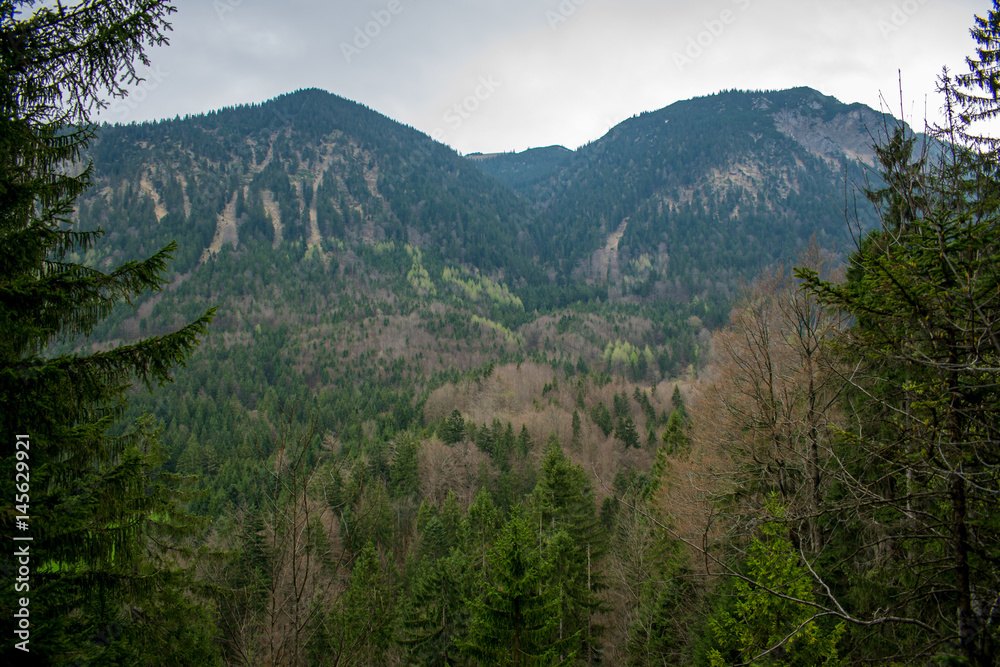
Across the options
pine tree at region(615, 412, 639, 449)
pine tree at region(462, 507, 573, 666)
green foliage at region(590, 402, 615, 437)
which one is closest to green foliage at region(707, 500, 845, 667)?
pine tree at region(462, 507, 573, 666)

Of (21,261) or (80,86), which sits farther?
(80,86)

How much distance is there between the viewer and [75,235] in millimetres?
4609

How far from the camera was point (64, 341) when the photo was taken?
422cm

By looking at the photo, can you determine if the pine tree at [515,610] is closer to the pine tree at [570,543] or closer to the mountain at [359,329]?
the pine tree at [570,543]

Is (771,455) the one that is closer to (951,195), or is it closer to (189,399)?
(951,195)

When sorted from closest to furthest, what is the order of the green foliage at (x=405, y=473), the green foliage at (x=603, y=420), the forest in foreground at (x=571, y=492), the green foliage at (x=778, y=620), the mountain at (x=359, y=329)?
the forest in foreground at (x=571, y=492)
the green foliage at (x=778, y=620)
the green foliage at (x=405, y=473)
the green foliage at (x=603, y=420)
the mountain at (x=359, y=329)

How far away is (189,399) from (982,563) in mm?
100445

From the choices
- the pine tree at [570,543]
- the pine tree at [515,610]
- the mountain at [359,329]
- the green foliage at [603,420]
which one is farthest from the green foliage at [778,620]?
the green foliage at [603,420]

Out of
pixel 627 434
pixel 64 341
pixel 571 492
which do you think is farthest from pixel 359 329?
pixel 64 341

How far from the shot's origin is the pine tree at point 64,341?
3.89 meters

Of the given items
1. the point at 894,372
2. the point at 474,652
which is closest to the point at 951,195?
the point at 894,372

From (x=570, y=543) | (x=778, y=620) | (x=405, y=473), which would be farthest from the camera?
(x=405, y=473)

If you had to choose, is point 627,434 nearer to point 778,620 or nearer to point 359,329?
point 778,620

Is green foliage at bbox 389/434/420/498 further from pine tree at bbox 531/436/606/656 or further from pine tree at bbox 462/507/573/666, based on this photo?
pine tree at bbox 462/507/573/666
